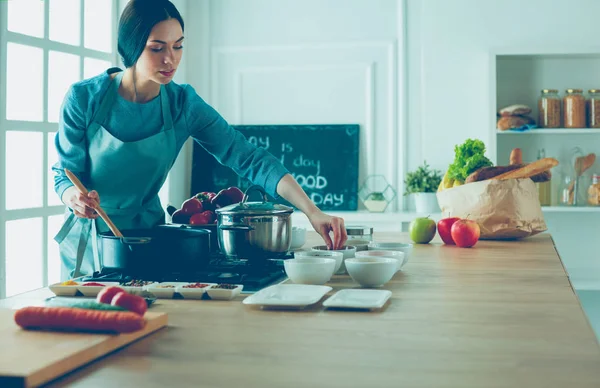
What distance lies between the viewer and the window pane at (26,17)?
317 centimetres

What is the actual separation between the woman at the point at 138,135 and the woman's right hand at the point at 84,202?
0.37 feet

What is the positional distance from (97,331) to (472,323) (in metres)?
0.61

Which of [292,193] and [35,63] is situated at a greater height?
[35,63]

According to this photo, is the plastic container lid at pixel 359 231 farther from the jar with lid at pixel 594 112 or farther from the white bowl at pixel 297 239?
the jar with lid at pixel 594 112

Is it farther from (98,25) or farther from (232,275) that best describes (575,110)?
(232,275)

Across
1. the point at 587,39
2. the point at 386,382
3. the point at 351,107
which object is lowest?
the point at 386,382

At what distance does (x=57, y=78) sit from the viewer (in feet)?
11.7

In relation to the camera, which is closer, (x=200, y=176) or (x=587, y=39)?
(x=587, y=39)

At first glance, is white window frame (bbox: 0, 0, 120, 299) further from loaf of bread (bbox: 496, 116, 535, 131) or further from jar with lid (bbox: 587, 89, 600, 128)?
jar with lid (bbox: 587, 89, 600, 128)

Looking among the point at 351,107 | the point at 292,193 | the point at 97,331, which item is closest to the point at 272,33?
the point at 351,107

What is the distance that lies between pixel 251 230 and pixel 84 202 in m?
0.44

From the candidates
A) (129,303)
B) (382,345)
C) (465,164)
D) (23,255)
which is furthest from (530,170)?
(23,255)

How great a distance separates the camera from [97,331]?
103cm

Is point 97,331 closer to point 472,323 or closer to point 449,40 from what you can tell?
point 472,323
